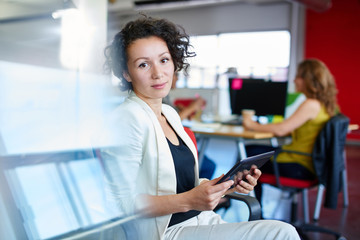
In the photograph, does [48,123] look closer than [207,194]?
Yes

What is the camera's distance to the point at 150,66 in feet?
3.52

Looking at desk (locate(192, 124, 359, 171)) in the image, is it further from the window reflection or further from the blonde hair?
the window reflection

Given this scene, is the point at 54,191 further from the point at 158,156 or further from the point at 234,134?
the point at 234,134

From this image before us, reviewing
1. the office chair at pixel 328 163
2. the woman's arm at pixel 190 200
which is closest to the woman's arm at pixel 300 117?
the office chair at pixel 328 163

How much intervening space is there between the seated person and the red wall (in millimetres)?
5003

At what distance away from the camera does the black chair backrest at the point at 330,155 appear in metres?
2.28

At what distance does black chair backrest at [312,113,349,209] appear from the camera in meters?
2.28

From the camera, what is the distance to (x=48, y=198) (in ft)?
2.05

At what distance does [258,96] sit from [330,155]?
106cm

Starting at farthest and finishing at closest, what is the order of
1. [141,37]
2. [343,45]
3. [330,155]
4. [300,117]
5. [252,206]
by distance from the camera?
[343,45], [300,117], [330,155], [252,206], [141,37]

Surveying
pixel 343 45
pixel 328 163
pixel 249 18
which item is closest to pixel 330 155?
pixel 328 163

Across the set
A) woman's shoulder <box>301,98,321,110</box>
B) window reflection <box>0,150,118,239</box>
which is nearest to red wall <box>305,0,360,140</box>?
woman's shoulder <box>301,98,321,110</box>

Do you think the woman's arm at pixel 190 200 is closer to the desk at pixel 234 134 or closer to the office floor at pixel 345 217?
the desk at pixel 234 134

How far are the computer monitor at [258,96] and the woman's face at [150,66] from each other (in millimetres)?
2216
